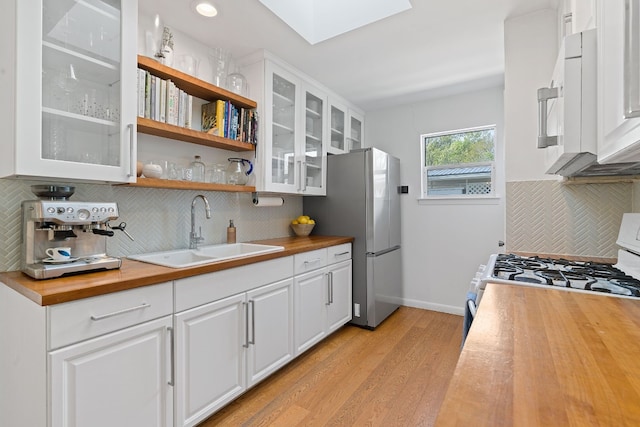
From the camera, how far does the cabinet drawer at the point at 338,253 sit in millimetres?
2654

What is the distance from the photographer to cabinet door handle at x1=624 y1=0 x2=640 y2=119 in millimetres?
551

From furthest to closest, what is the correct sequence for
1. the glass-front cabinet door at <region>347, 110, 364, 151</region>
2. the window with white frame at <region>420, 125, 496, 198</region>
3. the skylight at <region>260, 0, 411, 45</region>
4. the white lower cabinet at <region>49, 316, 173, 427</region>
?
the glass-front cabinet door at <region>347, 110, 364, 151</region> → the window with white frame at <region>420, 125, 496, 198</region> → the skylight at <region>260, 0, 411, 45</region> → the white lower cabinet at <region>49, 316, 173, 427</region>

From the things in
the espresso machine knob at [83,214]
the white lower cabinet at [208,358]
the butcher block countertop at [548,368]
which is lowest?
the white lower cabinet at [208,358]

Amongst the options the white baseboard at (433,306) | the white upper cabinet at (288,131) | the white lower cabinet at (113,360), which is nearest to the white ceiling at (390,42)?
the white upper cabinet at (288,131)

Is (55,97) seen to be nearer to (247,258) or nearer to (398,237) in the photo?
(247,258)

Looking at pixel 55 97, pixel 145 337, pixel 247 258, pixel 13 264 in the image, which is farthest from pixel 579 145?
pixel 13 264

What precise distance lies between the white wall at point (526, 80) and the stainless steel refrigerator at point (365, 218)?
1.17 m

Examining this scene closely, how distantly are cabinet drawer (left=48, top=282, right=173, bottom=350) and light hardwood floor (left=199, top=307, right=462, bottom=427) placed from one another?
79 centimetres

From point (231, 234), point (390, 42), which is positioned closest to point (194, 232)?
point (231, 234)

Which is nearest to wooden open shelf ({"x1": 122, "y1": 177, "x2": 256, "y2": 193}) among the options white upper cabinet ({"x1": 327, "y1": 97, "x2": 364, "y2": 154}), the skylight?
the skylight

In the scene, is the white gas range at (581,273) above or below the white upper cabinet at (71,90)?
below

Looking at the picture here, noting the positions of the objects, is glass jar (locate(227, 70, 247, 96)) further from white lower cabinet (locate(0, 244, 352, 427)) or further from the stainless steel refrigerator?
white lower cabinet (locate(0, 244, 352, 427))

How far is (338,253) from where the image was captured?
2766 millimetres

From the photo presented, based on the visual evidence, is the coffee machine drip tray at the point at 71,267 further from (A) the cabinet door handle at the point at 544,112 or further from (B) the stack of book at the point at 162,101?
(A) the cabinet door handle at the point at 544,112
